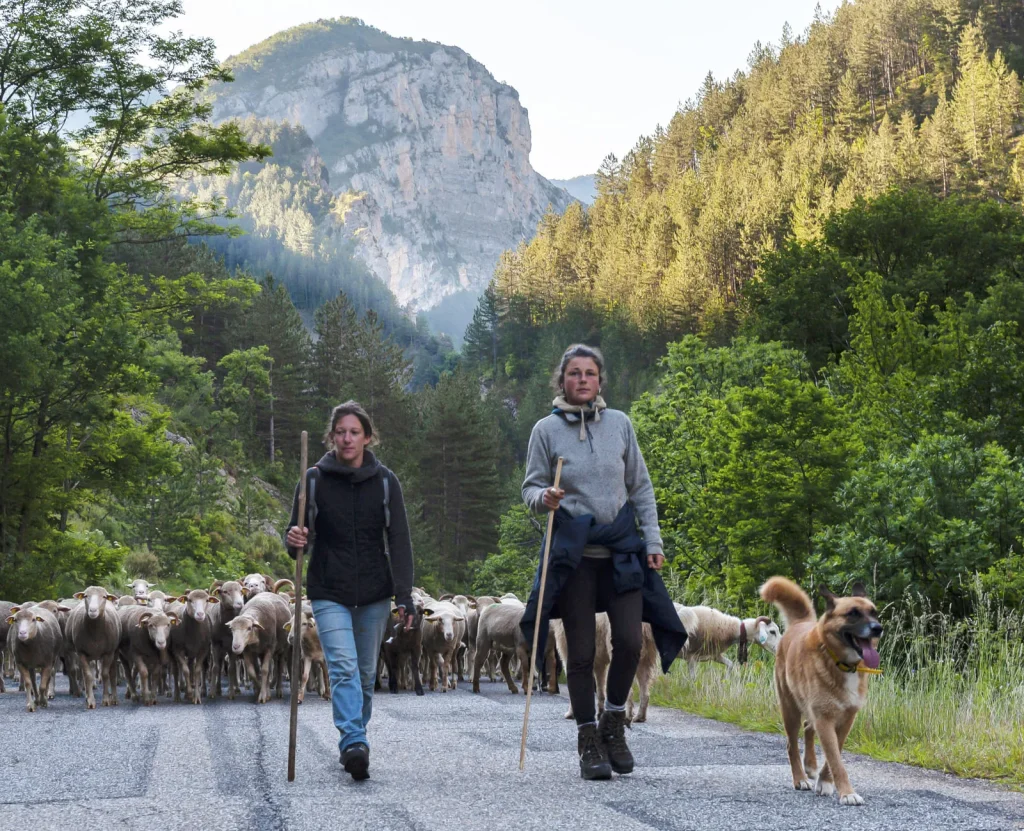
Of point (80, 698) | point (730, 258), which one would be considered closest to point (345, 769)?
point (80, 698)

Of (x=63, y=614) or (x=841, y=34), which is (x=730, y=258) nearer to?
(x=841, y=34)

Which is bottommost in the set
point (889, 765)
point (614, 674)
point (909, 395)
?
point (889, 765)

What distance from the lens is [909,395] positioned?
34250 mm

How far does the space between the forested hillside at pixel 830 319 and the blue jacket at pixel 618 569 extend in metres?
12.0

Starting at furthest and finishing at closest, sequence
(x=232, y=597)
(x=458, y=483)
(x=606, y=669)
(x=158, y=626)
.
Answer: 1. (x=458, y=483)
2. (x=232, y=597)
3. (x=158, y=626)
4. (x=606, y=669)

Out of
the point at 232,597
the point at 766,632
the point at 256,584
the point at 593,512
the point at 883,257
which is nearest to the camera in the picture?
the point at 593,512

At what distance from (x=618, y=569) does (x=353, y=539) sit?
70.1 inches

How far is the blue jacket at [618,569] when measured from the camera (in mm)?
7508

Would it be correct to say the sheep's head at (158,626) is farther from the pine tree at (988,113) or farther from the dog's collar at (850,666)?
the pine tree at (988,113)

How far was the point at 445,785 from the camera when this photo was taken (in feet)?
24.5

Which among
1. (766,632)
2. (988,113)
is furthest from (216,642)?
(988,113)

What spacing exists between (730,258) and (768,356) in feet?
196

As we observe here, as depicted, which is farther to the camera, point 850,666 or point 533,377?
point 533,377

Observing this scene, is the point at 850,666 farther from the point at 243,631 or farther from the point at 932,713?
the point at 243,631
